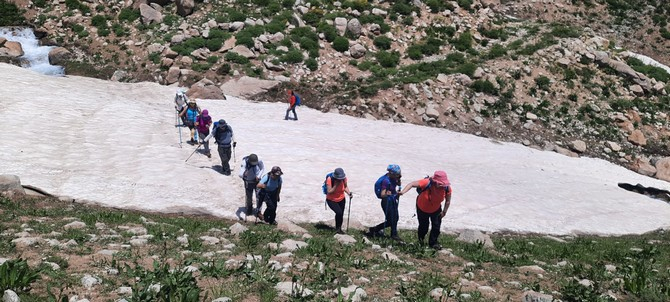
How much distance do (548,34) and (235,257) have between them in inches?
1782

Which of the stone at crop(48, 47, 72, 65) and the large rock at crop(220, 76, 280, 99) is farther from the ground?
the stone at crop(48, 47, 72, 65)

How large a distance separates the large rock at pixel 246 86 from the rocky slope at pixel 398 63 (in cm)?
10

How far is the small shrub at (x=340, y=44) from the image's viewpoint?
43656 millimetres

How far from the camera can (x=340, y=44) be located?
1719 inches

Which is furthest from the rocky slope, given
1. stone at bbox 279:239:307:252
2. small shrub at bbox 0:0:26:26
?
stone at bbox 279:239:307:252

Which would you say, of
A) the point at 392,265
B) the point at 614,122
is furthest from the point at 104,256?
the point at 614,122

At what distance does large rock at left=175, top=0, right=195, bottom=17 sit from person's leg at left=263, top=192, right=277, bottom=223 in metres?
33.4

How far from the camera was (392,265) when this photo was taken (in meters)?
10.2

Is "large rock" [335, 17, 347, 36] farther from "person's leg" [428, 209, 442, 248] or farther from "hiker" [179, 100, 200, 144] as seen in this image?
"person's leg" [428, 209, 442, 248]

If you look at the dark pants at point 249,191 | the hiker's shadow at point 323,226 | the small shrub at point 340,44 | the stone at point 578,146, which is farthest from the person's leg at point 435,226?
the small shrub at point 340,44

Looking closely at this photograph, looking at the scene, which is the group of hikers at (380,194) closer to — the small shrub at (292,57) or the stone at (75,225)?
the stone at (75,225)

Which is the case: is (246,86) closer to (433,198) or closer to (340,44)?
(340,44)

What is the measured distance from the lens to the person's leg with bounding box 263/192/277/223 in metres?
15.7

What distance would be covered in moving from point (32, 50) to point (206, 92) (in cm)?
A: 1699
